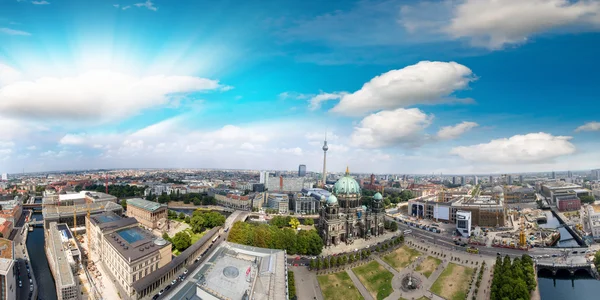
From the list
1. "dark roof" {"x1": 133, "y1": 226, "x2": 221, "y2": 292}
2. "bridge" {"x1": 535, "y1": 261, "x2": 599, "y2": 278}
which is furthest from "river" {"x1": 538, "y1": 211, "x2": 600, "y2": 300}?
"dark roof" {"x1": 133, "y1": 226, "x2": 221, "y2": 292}

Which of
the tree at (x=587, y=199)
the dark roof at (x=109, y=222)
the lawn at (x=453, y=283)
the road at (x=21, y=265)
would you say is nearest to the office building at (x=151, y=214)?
the dark roof at (x=109, y=222)

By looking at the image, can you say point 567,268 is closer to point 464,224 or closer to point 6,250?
point 464,224

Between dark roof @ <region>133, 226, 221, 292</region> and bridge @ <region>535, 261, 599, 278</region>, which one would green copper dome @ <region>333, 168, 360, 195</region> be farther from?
bridge @ <region>535, 261, 599, 278</region>

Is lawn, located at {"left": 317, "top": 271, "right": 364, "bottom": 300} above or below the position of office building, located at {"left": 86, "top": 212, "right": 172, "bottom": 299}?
below

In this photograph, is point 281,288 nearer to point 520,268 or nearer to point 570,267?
point 520,268

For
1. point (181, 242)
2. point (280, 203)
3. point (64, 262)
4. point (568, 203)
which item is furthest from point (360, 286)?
point (568, 203)

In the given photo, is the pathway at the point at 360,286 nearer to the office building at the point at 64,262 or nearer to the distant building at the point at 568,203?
the office building at the point at 64,262
